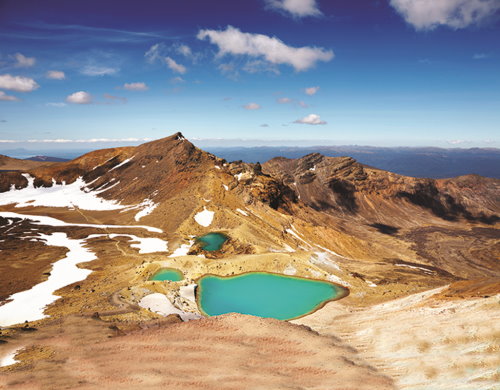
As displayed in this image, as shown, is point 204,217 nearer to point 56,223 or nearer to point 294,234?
point 294,234

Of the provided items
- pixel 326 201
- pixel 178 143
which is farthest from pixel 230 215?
pixel 326 201

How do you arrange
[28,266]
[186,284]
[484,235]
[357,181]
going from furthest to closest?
[357,181] → [484,235] → [28,266] → [186,284]

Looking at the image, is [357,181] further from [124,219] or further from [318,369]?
[318,369]

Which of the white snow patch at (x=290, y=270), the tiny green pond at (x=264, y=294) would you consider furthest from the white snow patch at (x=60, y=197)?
the white snow patch at (x=290, y=270)

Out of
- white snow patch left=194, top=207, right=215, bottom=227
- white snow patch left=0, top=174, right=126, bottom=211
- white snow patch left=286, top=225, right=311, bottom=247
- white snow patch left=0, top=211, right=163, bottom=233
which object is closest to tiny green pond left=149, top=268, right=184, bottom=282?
white snow patch left=194, top=207, right=215, bottom=227

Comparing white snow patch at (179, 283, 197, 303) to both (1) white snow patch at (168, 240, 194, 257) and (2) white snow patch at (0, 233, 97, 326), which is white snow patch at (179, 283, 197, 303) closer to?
(2) white snow patch at (0, 233, 97, 326)

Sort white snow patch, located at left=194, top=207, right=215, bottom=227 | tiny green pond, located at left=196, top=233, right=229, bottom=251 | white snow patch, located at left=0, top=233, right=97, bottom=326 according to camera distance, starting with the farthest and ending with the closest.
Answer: white snow patch, located at left=194, top=207, right=215, bottom=227 → tiny green pond, located at left=196, top=233, right=229, bottom=251 → white snow patch, located at left=0, top=233, right=97, bottom=326

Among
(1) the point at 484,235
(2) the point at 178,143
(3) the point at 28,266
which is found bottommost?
(1) the point at 484,235
